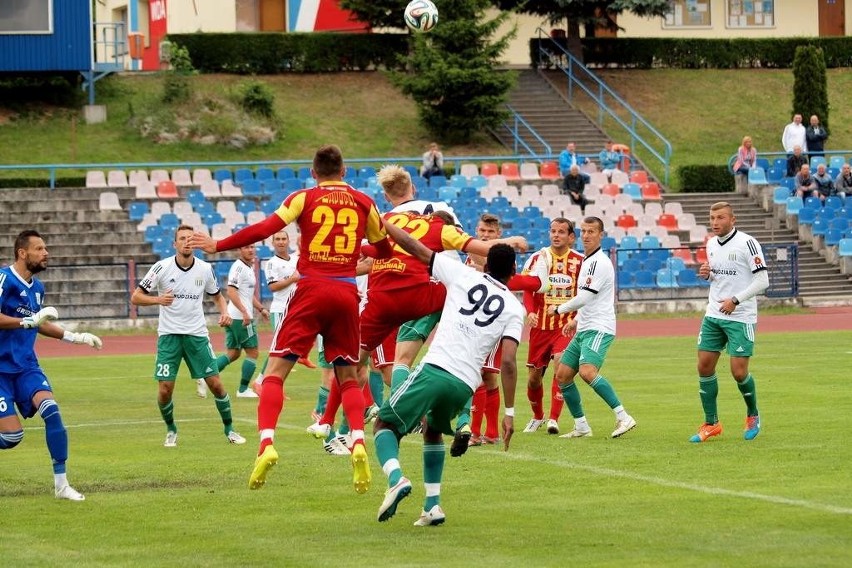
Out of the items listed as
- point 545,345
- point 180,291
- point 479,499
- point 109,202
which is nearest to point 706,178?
point 109,202

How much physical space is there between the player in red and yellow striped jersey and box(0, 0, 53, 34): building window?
102 ft

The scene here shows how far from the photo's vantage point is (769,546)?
8992mm

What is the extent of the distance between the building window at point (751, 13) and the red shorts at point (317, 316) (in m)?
51.3

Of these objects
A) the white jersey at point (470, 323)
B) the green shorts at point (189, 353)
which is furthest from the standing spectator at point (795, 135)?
the white jersey at point (470, 323)

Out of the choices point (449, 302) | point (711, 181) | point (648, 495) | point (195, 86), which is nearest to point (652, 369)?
point (648, 495)

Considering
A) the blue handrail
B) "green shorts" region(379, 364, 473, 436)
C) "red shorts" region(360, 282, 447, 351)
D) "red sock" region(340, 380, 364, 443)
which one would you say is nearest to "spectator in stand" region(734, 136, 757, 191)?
the blue handrail

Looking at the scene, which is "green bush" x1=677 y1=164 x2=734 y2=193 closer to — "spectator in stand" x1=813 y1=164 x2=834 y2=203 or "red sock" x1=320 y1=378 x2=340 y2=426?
"spectator in stand" x1=813 y1=164 x2=834 y2=203

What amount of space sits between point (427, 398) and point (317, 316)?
1.39 metres

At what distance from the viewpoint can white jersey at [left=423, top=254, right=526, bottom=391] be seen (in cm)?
988

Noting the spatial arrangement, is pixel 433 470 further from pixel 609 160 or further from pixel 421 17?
pixel 609 160

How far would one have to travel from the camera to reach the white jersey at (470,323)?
32.4ft

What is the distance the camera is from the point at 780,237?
3900 cm

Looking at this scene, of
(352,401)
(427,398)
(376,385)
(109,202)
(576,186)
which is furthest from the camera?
(576,186)

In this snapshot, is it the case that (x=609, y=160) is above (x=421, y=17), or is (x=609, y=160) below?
below
